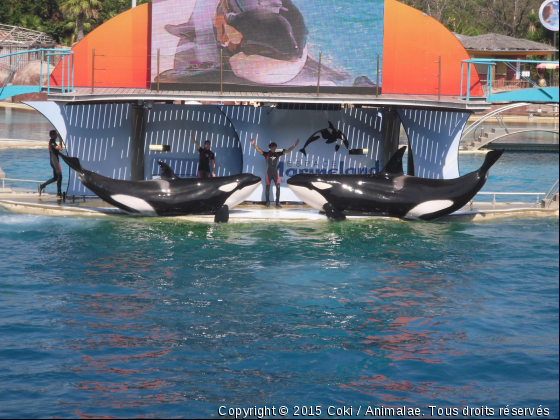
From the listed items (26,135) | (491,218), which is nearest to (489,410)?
(491,218)

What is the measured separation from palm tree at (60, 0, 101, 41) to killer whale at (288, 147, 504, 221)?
119ft

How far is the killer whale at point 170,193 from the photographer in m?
17.5

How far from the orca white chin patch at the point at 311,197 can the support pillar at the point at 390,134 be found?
Result: 9.72ft

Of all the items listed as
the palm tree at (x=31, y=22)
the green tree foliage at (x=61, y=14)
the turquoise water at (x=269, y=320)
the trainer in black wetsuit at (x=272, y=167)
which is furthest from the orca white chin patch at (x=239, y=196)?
the palm tree at (x=31, y=22)

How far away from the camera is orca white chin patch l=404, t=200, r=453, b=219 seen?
17.4m

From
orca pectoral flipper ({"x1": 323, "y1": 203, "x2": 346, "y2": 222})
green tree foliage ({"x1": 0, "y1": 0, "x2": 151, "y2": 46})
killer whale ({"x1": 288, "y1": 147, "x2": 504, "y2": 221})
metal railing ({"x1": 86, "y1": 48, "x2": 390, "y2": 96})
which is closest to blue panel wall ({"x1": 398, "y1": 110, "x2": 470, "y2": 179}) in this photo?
metal railing ({"x1": 86, "y1": 48, "x2": 390, "y2": 96})

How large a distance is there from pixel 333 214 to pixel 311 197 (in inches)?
30.9

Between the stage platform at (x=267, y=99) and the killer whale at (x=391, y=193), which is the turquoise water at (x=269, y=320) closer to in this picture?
the killer whale at (x=391, y=193)

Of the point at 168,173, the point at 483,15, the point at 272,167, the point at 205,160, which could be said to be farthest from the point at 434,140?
the point at 483,15

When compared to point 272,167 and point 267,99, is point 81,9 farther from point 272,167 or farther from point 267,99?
point 267,99

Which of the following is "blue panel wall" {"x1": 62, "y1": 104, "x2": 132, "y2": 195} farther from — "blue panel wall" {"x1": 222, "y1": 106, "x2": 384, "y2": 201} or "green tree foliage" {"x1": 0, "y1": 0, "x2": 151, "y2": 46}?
"green tree foliage" {"x1": 0, "y1": 0, "x2": 151, "y2": 46}

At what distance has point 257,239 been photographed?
16.0 meters

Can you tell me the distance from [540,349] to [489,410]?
7.06 feet

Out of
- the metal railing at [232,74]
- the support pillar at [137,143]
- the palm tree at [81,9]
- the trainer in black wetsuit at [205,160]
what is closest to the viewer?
the metal railing at [232,74]
